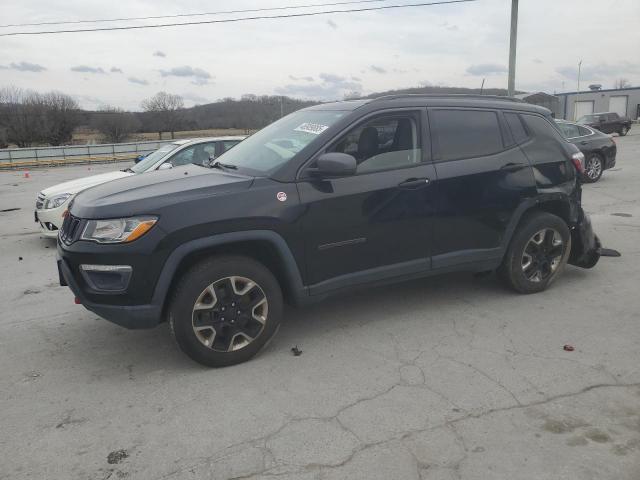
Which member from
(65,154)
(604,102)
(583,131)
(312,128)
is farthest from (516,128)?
(604,102)

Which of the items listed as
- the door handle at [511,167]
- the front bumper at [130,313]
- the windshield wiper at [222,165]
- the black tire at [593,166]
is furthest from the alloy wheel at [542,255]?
the black tire at [593,166]

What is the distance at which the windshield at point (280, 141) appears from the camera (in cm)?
407

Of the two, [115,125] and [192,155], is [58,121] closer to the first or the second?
[115,125]

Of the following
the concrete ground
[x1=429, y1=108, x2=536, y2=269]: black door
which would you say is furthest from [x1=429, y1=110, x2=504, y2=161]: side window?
the concrete ground

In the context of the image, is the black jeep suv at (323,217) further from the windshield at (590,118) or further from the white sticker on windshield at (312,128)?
the windshield at (590,118)

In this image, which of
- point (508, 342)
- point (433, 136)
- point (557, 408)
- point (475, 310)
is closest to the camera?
point (557, 408)

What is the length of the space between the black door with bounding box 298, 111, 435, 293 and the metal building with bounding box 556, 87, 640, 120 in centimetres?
6094

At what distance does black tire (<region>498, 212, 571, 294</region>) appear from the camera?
4.85 metres

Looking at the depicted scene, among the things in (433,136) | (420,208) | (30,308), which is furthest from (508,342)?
(30,308)

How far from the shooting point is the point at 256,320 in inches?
148

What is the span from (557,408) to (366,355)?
131 centimetres

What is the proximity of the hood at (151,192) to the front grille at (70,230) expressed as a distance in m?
0.05

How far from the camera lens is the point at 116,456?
109 inches

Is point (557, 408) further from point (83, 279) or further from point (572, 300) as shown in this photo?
point (83, 279)
